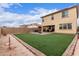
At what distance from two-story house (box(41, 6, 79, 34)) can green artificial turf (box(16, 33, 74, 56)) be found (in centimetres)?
14

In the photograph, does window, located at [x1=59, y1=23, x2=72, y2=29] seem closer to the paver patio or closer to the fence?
the fence

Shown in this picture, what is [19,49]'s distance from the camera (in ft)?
13.0

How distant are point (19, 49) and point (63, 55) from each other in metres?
0.99

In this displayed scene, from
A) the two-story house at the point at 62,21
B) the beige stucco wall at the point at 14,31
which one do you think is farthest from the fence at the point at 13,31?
the two-story house at the point at 62,21

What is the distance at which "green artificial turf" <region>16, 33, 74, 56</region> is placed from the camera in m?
3.90

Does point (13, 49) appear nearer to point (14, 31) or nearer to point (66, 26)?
point (14, 31)

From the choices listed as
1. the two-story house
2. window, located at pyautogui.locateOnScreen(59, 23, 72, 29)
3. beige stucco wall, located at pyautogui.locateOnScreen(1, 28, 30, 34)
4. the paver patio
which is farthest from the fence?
window, located at pyautogui.locateOnScreen(59, 23, 72, 29)

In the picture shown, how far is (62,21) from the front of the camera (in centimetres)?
403

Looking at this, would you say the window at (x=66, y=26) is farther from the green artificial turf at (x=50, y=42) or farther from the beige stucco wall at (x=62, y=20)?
the green artificial turf at (x=50, y=42)

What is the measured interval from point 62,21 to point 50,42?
1.82ft

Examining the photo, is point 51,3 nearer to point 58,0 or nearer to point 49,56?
point 58,0

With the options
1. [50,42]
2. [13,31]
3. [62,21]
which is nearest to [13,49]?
[13,31]

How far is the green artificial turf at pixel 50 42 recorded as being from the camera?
3.90 m

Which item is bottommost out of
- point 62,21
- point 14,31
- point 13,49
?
point 13,49
